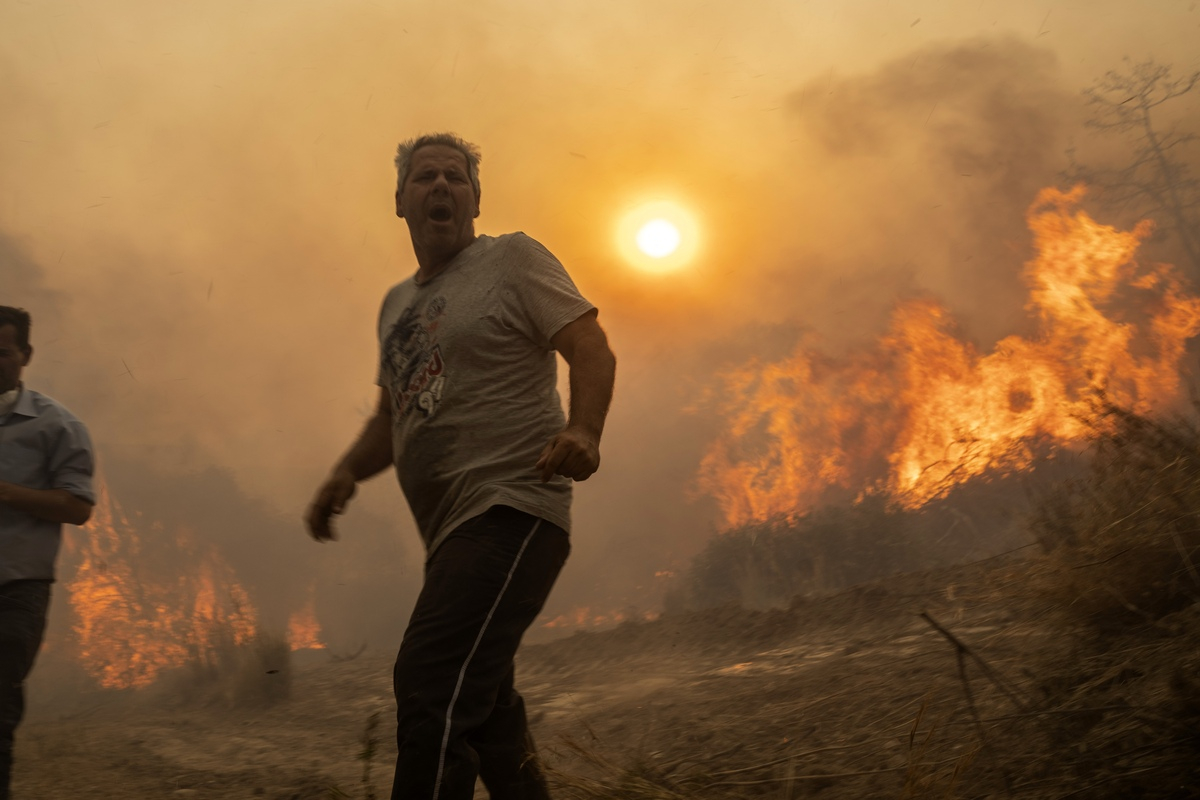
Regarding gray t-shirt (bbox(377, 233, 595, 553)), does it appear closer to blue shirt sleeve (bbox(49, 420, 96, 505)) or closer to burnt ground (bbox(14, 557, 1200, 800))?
burnt ground (bbox(14, 557, 1200, 800))

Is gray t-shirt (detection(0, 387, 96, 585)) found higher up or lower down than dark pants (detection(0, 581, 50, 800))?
higher up

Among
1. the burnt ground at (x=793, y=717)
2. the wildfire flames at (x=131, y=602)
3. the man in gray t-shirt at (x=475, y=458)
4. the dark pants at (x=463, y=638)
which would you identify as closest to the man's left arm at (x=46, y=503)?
the man in gray t-shirt at (x=475, y=458)

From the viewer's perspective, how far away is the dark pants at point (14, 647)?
2.59 m

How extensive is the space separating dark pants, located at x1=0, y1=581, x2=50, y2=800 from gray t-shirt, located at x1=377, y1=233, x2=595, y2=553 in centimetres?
162

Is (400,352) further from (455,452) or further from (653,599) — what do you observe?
(653,599)

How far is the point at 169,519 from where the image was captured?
37.8m

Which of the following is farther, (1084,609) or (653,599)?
(653,599)

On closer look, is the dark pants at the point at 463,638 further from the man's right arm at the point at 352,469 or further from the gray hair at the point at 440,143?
the gray hair at the point at 440,143

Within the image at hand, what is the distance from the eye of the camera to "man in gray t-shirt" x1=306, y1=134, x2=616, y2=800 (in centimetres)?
166

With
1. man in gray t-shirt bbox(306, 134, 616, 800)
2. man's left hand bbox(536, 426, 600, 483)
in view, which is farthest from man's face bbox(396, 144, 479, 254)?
man's left hand bbox(536, 426, 600, 483)

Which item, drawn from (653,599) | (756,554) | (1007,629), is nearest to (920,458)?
(756,554)

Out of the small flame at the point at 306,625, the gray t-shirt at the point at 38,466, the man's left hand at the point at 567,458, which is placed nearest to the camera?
the man's left hand at the point at 567,458

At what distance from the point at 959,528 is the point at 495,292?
36.3 feet

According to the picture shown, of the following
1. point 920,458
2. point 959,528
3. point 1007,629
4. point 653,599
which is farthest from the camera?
point 653,599
